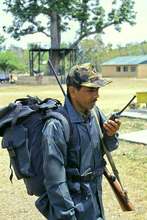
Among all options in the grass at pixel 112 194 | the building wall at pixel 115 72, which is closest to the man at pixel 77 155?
the grass at pixel 112 194

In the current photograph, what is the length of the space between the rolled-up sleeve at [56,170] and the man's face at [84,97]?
205 millimetres

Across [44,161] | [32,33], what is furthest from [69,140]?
[32,33]

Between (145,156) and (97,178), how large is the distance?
573 centimetres

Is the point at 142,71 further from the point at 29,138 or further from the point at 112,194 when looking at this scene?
the point at 29,138

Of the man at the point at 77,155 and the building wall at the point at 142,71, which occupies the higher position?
the man at the point at 77,155

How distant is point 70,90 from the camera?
9.07 feet

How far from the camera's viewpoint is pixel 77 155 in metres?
2.70

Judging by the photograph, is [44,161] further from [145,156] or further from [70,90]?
[145,156]

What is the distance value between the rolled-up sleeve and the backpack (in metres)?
0.06

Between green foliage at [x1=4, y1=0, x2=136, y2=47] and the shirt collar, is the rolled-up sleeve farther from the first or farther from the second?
green foliage at [x1=4, y1=0, x2=136, y2=47]

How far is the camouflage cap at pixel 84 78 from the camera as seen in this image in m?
2.71

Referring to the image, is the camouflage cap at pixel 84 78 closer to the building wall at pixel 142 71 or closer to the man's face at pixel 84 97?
the man's face at pixel 84 97

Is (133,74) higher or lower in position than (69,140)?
lower

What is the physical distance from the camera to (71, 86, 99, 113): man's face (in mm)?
2726
